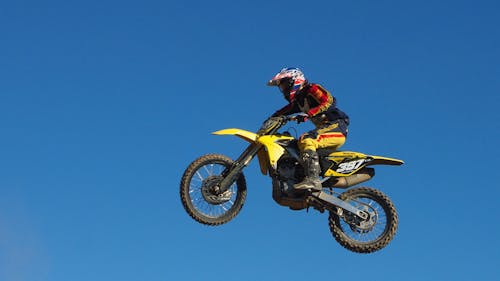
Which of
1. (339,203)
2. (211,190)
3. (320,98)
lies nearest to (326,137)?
(320,98)

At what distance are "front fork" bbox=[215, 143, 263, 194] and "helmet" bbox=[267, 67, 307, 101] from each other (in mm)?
1393

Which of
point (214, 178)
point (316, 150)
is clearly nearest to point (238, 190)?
point (214, 178)

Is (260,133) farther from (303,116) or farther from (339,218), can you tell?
(339,218)

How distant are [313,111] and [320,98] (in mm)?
322

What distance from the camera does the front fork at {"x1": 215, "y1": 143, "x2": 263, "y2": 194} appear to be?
18203 millimetres

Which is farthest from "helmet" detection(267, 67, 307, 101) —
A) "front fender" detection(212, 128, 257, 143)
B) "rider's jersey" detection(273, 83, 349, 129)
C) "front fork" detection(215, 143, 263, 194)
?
"front fork" detection(215, 143, 263, 194)

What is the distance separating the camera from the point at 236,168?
18.3 m

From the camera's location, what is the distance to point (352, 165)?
18234mm

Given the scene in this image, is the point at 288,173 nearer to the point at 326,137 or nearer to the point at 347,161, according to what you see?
the point at 326,137

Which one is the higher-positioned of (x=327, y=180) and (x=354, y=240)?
(x=327, y=180)

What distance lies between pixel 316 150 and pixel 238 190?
1.98 metres

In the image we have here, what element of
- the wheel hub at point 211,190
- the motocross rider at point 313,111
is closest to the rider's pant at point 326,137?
the motocross rider at point 313,111

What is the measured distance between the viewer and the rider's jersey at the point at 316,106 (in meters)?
18.2

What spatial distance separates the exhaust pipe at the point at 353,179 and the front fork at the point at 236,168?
179cm
